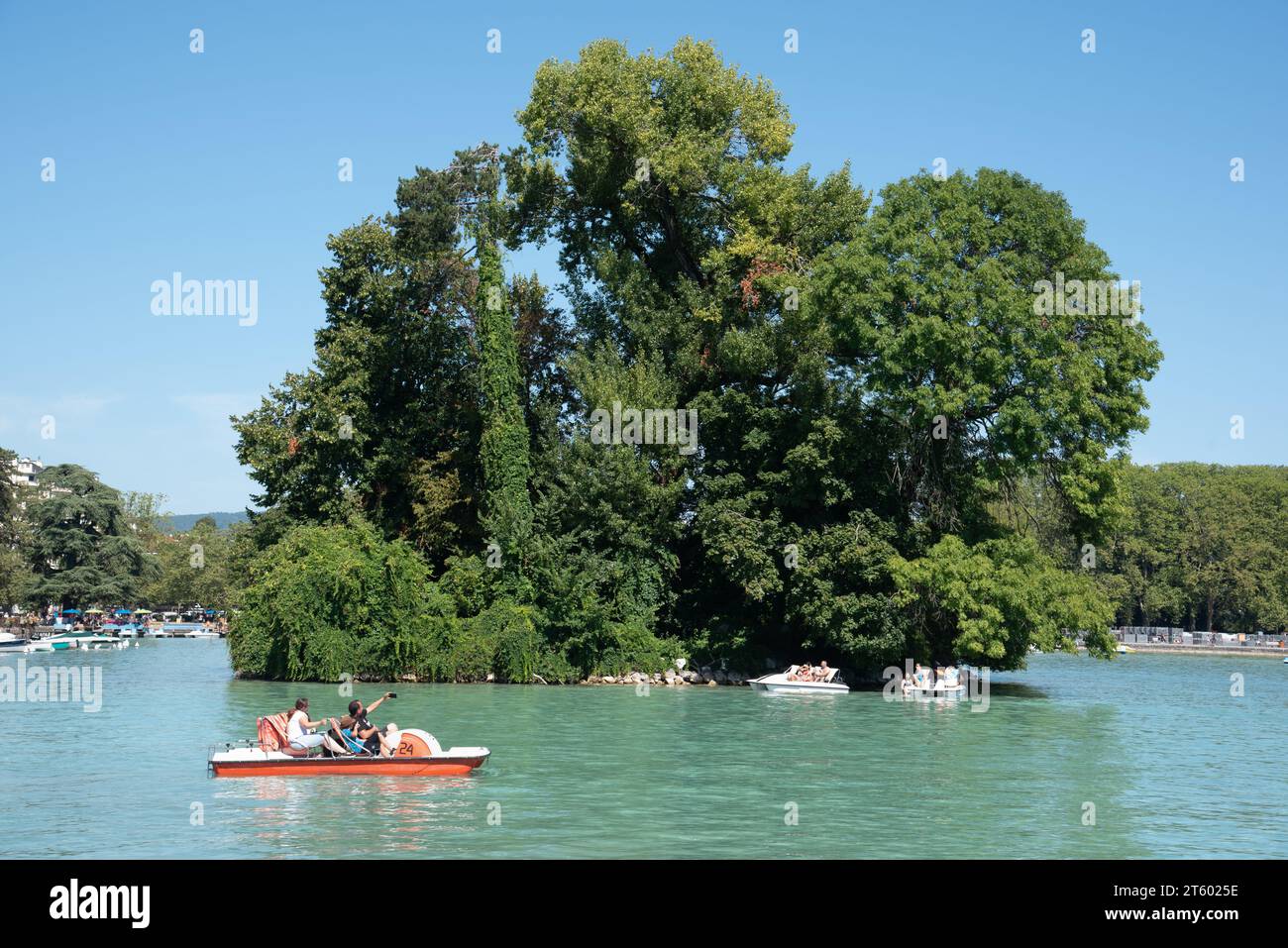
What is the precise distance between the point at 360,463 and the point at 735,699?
19.8m

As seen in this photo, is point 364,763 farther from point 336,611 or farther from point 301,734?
point 336,611

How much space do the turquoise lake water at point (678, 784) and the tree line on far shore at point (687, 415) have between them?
5042 mm

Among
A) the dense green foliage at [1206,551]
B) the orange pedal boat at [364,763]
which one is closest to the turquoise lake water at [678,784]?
the orange pedal boat at [364,763]

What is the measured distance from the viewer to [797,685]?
4481cm

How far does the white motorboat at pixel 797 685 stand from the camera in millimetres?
44656

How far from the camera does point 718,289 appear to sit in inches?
1964

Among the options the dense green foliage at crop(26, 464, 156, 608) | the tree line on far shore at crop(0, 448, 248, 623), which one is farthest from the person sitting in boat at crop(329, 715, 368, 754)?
the dense green foliage at crop(26, 464, 156, 608)

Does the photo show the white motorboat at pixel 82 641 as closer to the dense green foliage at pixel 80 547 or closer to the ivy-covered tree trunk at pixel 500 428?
the dense green foliage at pixel 80 547

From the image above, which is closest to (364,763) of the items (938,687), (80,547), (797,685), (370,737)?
(370,737)

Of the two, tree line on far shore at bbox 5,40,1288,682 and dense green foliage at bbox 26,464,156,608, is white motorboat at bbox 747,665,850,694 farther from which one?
dense green foliage at bbox 26,464,156,608

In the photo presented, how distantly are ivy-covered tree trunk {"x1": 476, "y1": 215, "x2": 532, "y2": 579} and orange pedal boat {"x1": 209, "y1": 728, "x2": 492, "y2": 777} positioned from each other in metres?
23.9

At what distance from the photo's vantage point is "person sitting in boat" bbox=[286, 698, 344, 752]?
980 inches

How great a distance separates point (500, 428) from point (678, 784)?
90.7ft

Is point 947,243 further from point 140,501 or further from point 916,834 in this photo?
point 140,501
